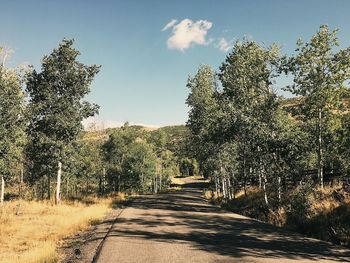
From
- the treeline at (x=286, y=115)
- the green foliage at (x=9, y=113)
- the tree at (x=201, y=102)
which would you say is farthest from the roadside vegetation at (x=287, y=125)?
the green foliage at (x=9, y=113)

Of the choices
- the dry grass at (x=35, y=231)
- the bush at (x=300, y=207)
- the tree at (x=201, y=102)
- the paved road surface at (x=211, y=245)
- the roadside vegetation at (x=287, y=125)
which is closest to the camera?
the paved road surface at (x=211, y=245)

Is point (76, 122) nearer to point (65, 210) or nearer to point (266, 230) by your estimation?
point (65, 210)

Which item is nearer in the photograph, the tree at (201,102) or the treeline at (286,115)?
the treeline at (286,115)

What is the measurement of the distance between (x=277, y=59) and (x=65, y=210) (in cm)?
2050

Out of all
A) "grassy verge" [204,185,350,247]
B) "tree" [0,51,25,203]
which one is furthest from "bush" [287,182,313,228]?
"tree" [0,51,25,203]

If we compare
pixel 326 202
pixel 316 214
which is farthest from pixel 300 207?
pixel 316 214

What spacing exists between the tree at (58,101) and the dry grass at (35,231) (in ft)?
25.2

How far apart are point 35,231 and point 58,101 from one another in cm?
1756

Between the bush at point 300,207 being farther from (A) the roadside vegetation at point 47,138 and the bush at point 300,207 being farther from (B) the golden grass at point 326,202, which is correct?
(A) the roadside vegetation at point 47,138

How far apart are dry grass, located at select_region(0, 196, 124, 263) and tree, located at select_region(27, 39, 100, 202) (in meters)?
7.67

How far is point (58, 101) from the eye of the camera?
3434 centimetres

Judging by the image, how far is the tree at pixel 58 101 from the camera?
3384cm

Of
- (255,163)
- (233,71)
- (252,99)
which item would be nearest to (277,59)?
(252,99)

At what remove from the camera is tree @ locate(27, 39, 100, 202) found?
33844mm
